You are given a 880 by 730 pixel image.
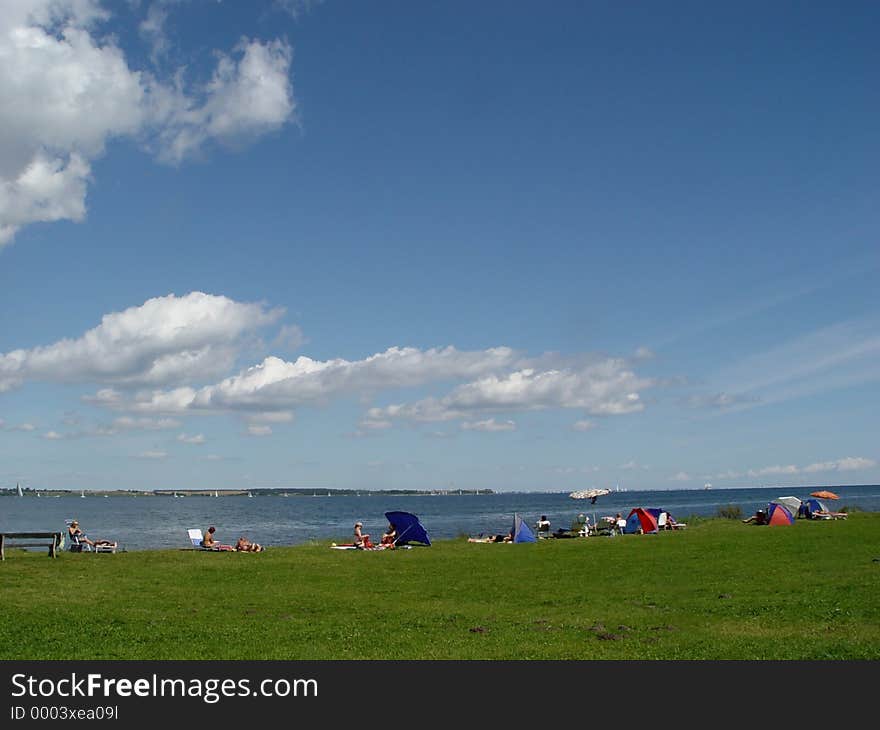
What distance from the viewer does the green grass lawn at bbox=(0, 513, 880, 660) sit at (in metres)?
13.5

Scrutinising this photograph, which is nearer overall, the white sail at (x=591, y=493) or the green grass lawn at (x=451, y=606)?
the green grass lawn at (x=451, y=606)

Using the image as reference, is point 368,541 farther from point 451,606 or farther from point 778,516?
point 778,516

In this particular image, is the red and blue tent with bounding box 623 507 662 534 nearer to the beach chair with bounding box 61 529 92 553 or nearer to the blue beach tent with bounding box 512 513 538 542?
the blue beach tent with bounding box 512 513 538 542

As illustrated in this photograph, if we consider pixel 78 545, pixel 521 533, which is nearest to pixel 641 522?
pixel 521 533

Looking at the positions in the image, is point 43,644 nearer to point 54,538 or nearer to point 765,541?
point 54,538

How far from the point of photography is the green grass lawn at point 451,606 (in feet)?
44.2

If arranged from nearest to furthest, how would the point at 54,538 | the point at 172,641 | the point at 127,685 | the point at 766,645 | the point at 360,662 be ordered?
the point at 127,685 < the point at 360,662 < the point at 766,645 < the point at 172,641 < the point at 54,538

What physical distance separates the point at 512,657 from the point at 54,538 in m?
24.7

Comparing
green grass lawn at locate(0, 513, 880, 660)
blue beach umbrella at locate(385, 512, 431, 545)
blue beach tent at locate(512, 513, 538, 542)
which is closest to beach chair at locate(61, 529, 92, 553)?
green grass lawn at locate(0, 513, 880, 660)

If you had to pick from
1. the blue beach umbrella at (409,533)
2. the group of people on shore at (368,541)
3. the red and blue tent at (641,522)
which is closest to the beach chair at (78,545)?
the group of people on shore at (368,541)

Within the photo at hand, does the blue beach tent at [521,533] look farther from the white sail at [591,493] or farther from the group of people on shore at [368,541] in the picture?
the white sail at [591,493]

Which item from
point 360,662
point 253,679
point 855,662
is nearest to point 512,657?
point 360,662

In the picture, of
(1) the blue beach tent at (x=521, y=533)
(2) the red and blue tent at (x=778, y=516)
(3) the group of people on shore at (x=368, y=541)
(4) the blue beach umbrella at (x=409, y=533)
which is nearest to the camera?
(3) the group of people on shore at (x=368, y=541)

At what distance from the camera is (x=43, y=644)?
14031mm
